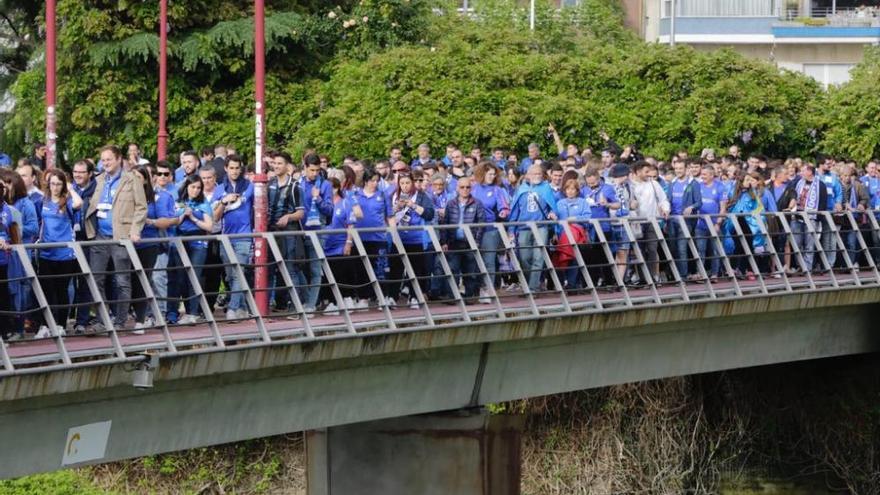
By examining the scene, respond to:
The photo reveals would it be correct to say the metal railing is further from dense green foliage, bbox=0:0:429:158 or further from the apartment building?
the apartment building

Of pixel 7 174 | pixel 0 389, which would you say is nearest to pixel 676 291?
pixel 7 174

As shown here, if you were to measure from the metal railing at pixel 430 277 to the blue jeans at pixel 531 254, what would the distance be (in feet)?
0.06

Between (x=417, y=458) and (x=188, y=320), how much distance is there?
4.67 metres

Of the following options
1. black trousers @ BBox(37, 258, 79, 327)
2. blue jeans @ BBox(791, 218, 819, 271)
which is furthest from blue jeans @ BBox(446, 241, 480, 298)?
blue jeans @ BBox(791, 218, 819, 271)

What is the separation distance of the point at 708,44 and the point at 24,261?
41751 millimetres

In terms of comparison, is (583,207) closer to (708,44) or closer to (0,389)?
(0,389)

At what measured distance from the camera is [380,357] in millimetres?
19062

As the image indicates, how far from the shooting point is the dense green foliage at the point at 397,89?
114ft

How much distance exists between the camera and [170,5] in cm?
3825

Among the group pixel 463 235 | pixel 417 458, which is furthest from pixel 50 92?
pixel 417 458

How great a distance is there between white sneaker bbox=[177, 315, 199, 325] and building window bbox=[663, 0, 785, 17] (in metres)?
38.8

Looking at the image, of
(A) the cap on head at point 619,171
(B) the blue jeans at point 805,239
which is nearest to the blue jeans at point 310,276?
(A) the cap on head at point 619,171

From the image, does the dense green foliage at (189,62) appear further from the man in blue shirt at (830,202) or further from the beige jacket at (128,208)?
the beige jacket at (128,208)

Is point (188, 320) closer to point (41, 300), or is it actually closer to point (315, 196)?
point (41, 300)
